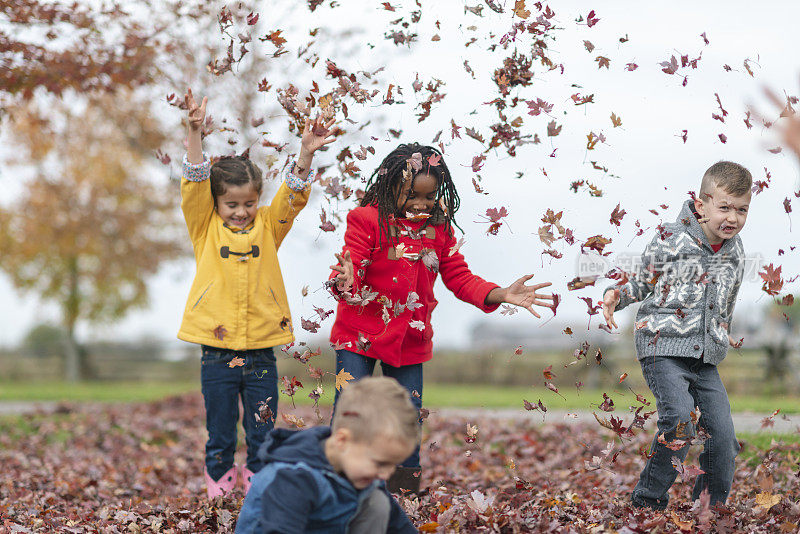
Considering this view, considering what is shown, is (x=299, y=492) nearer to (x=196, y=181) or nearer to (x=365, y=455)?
(x=365, y=455)

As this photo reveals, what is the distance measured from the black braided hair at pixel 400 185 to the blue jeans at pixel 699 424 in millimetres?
1317

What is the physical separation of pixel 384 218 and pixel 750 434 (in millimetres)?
4651

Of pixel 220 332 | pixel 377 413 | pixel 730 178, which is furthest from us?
pixel 220 332

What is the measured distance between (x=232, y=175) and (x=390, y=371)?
1.45m

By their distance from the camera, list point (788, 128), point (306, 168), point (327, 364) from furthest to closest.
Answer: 1. point (327, 364)
2. point (306, 168)
3. point (788, 128)

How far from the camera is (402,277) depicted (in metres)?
4.06

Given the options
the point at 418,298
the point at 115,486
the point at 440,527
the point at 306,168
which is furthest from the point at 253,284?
the point at 115,486

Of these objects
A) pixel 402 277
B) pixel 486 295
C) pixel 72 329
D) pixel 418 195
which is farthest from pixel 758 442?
pixel 72 329

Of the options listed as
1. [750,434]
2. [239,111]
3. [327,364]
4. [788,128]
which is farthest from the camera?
[327,364]

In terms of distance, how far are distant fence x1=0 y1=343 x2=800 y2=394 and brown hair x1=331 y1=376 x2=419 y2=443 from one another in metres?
5.58

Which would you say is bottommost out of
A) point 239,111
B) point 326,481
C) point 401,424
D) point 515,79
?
point 326,481

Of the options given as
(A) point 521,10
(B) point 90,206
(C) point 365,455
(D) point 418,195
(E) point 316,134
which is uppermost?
(B) point 90,206

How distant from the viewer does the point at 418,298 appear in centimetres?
396

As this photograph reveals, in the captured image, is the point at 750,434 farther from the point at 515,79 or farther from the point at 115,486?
the point at 115,486
